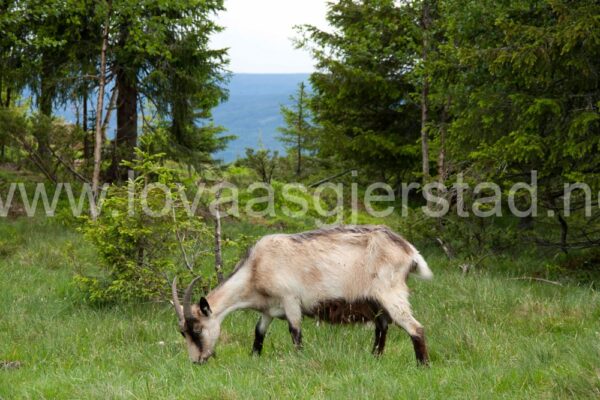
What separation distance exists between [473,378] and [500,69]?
21.4 feet

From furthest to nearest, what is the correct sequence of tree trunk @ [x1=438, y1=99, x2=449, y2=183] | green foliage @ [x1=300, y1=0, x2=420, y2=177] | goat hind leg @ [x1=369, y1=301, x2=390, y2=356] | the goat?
1. green foliage @ [x1=300, y1=0, x2=420, y2=177]
2. tree trunk @ [x1=438, y1=99, x2=449, y2=183]
3. goat hind leg @ [x1=369, y1=301, x2=390, y2=356]
4. the goat

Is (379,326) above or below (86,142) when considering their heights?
below

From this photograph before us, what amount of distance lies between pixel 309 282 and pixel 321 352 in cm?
103

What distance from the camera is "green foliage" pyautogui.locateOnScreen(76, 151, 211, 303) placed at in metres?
9.61

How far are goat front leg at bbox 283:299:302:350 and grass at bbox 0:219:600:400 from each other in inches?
7.8

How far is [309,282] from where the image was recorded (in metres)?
7.29

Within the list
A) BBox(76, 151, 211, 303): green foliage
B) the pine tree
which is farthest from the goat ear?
the pine tree

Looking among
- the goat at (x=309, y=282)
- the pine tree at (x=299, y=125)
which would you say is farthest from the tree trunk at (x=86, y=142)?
the goat at (x=309, y=282)

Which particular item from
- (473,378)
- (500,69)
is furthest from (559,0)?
(473,378)

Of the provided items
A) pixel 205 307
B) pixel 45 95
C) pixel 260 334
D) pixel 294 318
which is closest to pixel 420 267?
pixel 294 318

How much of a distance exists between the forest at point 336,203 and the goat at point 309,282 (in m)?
0.20

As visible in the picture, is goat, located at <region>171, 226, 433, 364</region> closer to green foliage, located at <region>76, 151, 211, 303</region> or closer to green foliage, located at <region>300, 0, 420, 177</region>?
green foliage, located at <region>76, 151, 211, 303</region>

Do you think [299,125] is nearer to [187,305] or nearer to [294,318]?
[294,318]

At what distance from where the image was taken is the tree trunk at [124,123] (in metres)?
18.6
